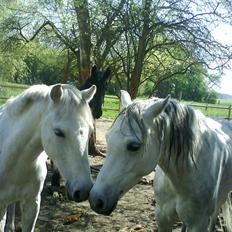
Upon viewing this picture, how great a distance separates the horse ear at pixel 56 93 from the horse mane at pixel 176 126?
0.47 m

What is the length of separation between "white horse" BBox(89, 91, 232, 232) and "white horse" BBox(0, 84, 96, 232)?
8.8 inches

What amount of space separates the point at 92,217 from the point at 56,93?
2.61 metres

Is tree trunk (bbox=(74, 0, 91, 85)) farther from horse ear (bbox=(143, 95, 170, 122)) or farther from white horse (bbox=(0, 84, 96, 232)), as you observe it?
horse ear (bbox=(143, 95, 170, 122))

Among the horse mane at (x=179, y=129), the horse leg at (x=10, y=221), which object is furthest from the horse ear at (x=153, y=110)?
the horse leg at (x=10, y=221)

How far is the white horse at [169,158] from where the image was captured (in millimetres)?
2410

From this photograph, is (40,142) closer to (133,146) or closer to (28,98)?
(28,98)

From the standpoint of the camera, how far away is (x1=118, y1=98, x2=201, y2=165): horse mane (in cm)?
265

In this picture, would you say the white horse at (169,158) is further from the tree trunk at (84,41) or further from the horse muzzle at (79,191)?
the tree trunk at (84,41)

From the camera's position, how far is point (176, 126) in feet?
9.09

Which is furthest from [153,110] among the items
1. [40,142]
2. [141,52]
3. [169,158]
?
[141,52]

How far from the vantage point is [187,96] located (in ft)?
137

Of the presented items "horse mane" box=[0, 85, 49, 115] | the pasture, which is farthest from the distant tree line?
"horse mane" box=[0, 85, 49, 115]

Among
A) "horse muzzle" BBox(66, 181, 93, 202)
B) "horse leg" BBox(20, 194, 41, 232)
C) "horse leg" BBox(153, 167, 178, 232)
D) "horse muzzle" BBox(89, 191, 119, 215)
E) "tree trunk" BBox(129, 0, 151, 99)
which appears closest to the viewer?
"horse muzzle" BBox(89, 191, 119, 215)

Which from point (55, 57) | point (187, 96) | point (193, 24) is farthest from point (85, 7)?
point (187, 96)
